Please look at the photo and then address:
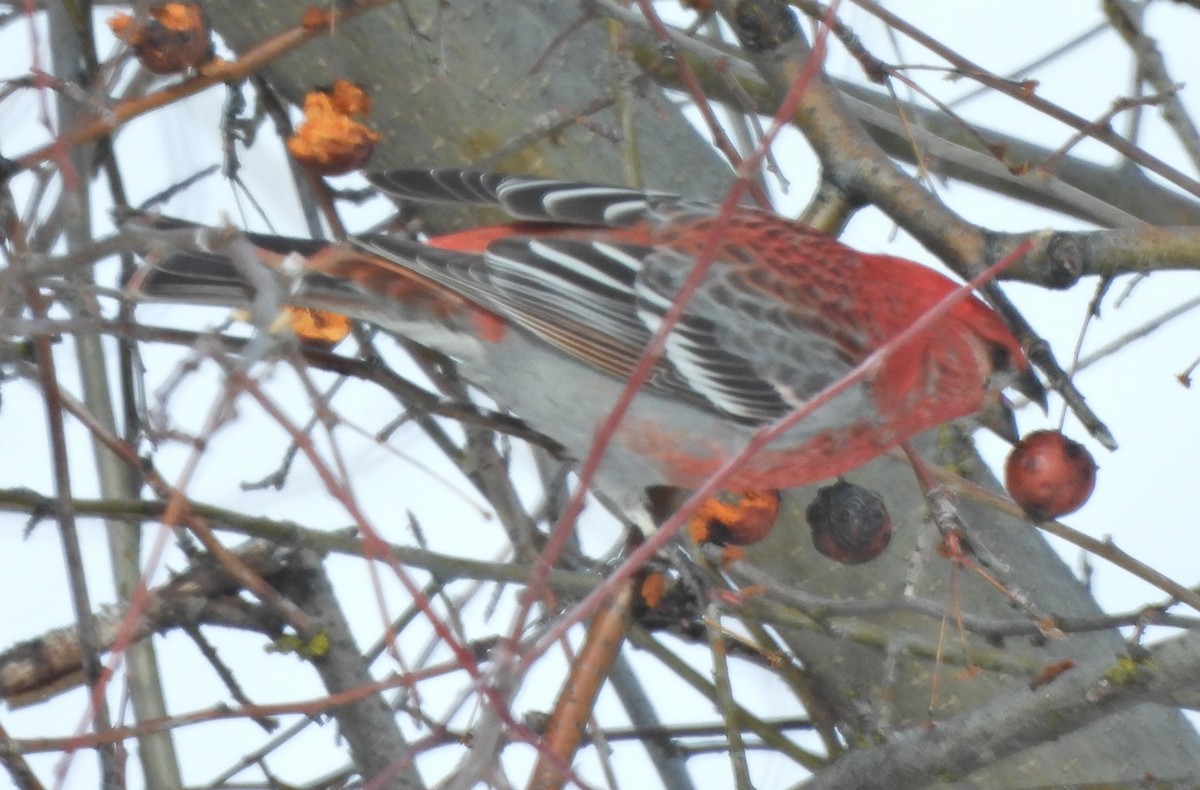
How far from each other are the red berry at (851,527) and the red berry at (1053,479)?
0.98 feet

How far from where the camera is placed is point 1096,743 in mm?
2855

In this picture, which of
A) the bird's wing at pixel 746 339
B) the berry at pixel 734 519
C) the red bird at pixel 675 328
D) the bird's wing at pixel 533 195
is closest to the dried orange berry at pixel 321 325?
the red bird at pixel 675 328

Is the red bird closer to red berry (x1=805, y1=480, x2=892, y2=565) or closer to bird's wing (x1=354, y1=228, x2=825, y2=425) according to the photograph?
bird's wing (x1=354, y1=228, x2=825, y2=425)

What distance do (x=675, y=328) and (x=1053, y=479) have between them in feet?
3.08

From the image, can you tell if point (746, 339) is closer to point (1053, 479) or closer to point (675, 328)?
point (675, 328)

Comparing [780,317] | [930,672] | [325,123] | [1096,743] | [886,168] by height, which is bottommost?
[1096,743]

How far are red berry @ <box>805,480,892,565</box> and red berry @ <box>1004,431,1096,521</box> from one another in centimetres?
30

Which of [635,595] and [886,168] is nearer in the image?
[886,168]

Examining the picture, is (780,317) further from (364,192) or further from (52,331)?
(52,331)

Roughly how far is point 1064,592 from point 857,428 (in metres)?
0.57

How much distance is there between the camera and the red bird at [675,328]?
9.71 ft

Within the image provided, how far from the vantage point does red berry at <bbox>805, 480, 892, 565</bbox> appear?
8.66ft

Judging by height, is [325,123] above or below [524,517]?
above

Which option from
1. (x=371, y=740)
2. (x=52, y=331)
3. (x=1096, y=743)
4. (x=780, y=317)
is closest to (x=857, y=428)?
(x=780, y=317)
